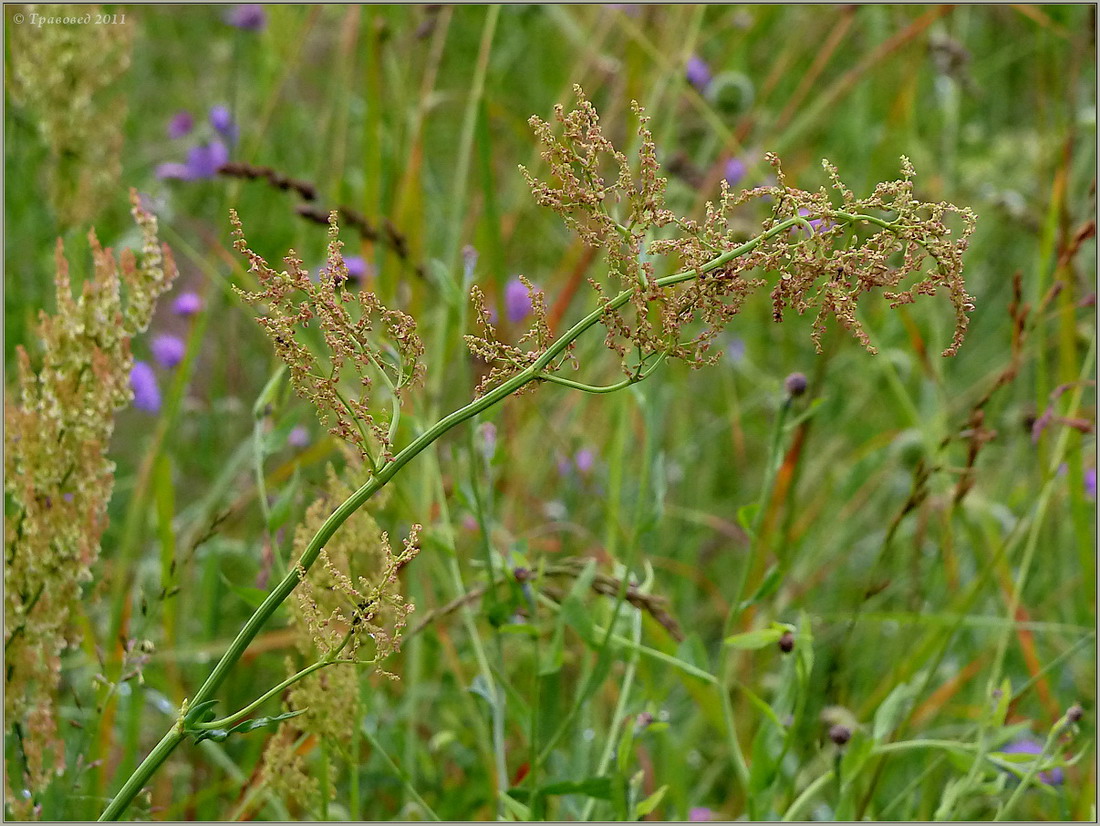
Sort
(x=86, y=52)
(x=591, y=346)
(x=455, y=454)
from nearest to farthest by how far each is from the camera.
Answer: (x=455, y=454) < (x=86, y=52) < (x=591, y=346)

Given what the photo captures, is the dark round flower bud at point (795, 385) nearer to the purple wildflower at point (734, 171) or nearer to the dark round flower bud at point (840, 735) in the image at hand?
the dark round flower bud at point (840, 735)

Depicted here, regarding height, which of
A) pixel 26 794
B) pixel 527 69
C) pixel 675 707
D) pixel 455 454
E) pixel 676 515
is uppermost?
pixel 527 69

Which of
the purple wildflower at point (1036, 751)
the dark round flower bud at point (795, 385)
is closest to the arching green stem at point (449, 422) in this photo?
the dark round flower bud at point (795, 385)

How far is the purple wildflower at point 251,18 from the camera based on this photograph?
2639 millimetres

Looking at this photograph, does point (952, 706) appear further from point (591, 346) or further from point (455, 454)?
point (455, 454)

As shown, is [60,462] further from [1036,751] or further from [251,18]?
[251,18]

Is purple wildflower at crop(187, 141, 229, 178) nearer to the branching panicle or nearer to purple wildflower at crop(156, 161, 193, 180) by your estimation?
purple wildflower at crop(156, 161, 193, 180)

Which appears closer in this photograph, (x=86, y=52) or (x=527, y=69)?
(x=86, y=52)

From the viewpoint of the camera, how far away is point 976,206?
2742mm

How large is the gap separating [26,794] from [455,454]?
0.52 m

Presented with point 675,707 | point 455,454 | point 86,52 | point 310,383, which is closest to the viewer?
point 310,383

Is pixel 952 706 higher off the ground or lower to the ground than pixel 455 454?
lower

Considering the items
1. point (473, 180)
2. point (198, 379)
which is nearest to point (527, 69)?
point (473, 180)

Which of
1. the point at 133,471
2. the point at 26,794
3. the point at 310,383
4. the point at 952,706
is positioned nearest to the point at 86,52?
the point at 133,471
